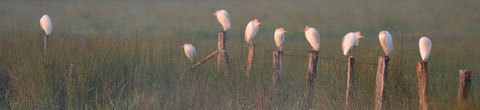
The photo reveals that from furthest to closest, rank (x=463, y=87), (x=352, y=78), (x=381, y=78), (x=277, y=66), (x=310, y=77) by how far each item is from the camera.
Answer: (x=277, y=66), (x=310, y=77), (x=352, y=78), (x=381, y=78), (x=463, y=87)

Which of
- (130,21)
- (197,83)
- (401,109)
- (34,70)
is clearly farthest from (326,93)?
(130,21)

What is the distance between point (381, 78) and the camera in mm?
3201

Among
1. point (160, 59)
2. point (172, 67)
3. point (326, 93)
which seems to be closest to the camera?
point (326, 93)

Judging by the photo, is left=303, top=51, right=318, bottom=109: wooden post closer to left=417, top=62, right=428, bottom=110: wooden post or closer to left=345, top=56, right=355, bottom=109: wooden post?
left=345, top=56, right=355, bottom=109: wooden post

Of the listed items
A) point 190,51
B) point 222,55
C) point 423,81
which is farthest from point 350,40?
point 190,51

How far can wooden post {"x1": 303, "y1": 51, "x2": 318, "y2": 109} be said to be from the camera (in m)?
3.76

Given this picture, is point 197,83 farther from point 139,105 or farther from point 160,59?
point 160,59

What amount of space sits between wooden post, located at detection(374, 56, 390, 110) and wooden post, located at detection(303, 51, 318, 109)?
1.94 ft

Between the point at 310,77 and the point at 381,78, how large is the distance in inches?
27.9

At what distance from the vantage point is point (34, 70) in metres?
4.17

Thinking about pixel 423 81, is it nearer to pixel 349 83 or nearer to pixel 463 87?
pixel 463 87

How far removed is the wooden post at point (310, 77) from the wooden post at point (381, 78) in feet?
1.94

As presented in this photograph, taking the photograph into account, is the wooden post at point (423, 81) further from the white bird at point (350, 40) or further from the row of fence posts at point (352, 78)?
the white bird at point (350, 40)

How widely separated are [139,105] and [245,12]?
42.9 ft
